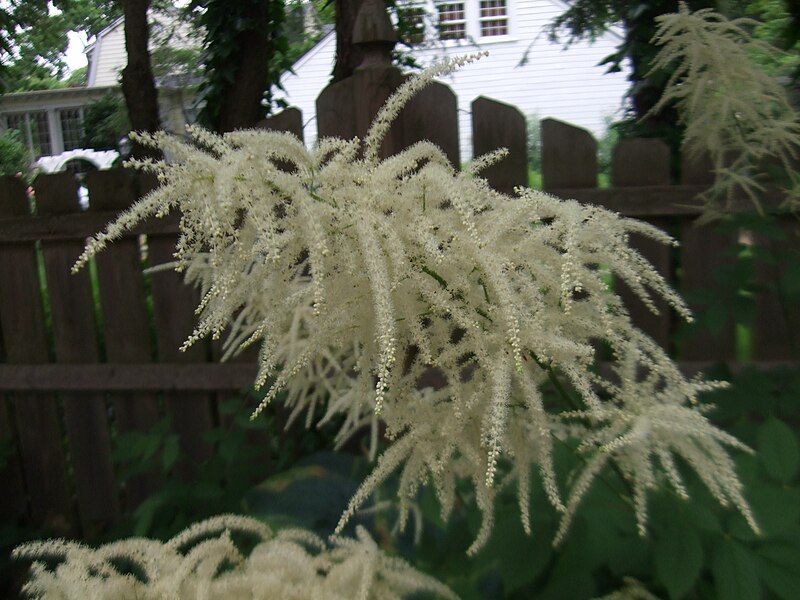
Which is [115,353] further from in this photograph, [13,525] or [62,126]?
[62,126]

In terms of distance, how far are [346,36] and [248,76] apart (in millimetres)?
1305

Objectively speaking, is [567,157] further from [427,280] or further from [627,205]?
[427,280]

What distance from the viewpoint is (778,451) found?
131cm

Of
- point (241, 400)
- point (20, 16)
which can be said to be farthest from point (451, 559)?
point (20, 16)

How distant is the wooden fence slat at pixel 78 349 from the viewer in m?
3.46

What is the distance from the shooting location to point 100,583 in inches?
36.0

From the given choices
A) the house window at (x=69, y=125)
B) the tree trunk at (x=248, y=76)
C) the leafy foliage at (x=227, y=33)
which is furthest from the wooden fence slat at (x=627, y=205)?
the house window at (x=69, y=125)

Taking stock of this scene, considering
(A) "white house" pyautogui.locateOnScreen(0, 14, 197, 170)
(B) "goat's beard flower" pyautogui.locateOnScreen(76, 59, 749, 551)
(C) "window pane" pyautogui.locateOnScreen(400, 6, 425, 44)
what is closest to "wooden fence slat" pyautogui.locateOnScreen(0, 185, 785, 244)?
(B) "goat's beard flower" pyautogui.locateOnScreen(76, 59, 749, 551)

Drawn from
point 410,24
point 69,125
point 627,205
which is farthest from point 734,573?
point 69,125

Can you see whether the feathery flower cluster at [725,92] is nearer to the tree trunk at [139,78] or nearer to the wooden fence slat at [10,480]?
the tree trunk at [139,78]

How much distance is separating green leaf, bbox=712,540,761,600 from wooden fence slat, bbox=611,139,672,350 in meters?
1.88

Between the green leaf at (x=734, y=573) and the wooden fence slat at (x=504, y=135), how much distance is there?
2.05m

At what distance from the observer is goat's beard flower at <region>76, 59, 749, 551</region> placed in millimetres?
1076

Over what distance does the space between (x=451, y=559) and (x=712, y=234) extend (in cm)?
214
